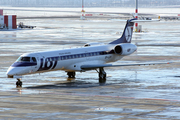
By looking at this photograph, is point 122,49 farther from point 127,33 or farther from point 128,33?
point 128,33

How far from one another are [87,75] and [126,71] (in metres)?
3.86

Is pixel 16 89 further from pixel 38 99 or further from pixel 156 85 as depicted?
pixel 156 85

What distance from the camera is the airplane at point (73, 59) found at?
89.1 feet

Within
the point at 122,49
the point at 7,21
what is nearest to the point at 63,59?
the point at 122,49

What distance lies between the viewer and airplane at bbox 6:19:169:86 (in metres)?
27.2

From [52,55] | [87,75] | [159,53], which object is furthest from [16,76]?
[159,53]

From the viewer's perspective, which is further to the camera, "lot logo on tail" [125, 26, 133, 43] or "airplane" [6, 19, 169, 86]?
"lot logo on tail" [125, 26, 133, 43]

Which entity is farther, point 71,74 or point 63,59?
point 71,74

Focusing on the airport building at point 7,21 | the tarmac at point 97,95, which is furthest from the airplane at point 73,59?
the airport building at point 7,21

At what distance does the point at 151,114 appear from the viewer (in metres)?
18.9

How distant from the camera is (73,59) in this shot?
2988 centimetres

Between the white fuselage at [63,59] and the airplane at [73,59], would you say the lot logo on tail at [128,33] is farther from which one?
the white fuselage at [63,59]

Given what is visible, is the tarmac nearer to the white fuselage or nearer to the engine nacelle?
the white fuselage

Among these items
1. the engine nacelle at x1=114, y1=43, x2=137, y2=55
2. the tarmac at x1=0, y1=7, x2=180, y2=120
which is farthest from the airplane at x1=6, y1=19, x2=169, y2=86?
the tarmac at x1=0, y1=7, x2=180, y2=120
